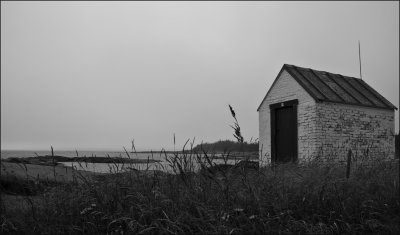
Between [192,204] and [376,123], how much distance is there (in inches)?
429

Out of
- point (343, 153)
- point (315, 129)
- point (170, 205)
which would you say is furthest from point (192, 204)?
point (343, 153)

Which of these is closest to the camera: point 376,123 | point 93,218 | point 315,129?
point 93,218

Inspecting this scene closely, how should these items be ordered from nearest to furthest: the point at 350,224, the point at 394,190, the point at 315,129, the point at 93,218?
1. the point at 350,224
2. the point at 93,218
3. the point at 394,190
4. the point at 315,129

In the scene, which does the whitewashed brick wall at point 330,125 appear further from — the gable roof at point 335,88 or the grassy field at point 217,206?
the grassy field at point 217,206

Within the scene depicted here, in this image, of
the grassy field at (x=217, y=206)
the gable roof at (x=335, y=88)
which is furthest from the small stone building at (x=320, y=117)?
the grassy field at (x=217, y=206)

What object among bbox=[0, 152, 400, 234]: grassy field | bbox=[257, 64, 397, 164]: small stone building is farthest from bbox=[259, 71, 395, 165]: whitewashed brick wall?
bbox=[0, 152, 400, 234]: grassy field

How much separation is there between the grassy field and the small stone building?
624cm

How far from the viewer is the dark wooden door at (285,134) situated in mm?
11719

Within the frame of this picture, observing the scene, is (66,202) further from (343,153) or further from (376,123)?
(376,123)

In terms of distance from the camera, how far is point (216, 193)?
4.07 metres

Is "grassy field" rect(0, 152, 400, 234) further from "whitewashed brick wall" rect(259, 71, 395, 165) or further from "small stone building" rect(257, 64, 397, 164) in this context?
"small stone building" rect(257, 64, 397, 164)

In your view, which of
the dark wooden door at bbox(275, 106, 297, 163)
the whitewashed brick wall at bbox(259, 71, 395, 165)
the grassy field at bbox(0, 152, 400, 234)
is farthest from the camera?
the dark wooden door at bbox(275, 106, 297, 163)

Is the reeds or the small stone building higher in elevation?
the small stone building

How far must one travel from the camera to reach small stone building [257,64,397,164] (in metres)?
10.9
